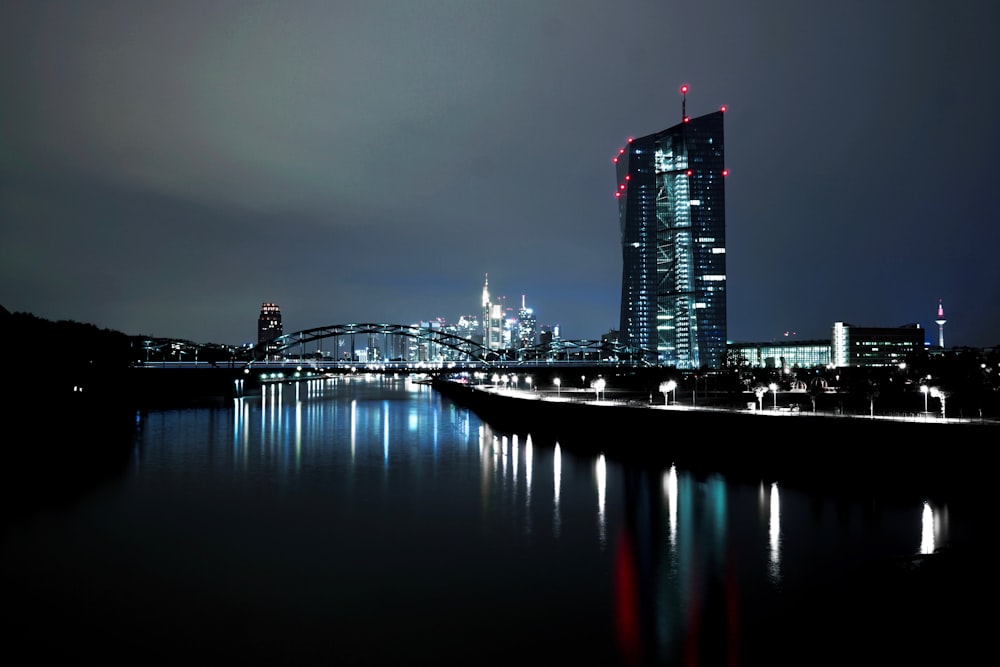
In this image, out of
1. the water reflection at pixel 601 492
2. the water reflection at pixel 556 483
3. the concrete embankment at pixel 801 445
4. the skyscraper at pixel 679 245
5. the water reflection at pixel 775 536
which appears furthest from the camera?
the skyscraper at pixel 679 245

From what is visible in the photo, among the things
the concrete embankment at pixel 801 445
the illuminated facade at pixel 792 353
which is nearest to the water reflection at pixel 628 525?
the concrete embankment at pixel 801 445

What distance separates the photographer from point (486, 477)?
29344 mm

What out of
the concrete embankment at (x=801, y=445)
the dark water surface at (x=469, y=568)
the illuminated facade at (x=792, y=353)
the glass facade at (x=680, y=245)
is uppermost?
the glass facade at (x=680, y=245)

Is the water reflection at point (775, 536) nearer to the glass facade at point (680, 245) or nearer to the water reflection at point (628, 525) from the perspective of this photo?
the water reflection at point (628, 525)

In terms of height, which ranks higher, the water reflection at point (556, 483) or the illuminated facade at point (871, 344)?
the illuminated facade at point (871, 344)

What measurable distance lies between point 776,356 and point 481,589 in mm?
162795

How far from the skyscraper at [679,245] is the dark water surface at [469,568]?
118 meters

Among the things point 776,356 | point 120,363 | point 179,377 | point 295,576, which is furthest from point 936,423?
point 776,356

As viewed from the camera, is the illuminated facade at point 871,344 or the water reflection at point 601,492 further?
the illuminated facade at point 871,344

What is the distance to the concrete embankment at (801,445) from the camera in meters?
22.2

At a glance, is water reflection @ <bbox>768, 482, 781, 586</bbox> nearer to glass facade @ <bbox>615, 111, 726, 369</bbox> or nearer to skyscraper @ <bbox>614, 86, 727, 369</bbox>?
skyscraper @ <bbox>614, 86, 727, 369</bbox>

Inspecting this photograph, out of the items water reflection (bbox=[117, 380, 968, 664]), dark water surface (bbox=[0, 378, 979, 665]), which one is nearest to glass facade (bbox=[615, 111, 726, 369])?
water reflection (bbox=[117, 380, 968, 664])

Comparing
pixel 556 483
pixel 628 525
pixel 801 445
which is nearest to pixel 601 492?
pixel 556 483

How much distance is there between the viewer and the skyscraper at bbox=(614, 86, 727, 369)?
465 feet
